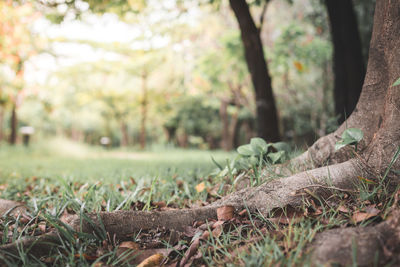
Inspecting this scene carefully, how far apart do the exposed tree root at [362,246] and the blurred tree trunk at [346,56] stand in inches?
130

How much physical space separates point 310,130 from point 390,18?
49.2ft

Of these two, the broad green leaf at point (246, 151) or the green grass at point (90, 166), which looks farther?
the green grass at point (90, 166)

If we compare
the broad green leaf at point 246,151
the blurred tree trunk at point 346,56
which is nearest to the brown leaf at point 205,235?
the broad green leaf at point 246,151

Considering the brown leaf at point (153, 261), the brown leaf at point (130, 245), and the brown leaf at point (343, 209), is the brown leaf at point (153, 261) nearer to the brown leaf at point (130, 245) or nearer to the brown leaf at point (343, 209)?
the brown leaf at point (130, 245)

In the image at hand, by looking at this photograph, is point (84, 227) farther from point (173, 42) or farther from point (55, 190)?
point (173, 42)

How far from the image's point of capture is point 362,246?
1005mm

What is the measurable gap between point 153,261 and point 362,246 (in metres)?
0.90

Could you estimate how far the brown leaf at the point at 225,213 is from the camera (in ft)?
5.13

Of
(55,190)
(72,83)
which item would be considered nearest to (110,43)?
(72,83)

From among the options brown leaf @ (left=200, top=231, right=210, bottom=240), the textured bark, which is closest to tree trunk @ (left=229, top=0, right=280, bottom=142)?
the textured bark

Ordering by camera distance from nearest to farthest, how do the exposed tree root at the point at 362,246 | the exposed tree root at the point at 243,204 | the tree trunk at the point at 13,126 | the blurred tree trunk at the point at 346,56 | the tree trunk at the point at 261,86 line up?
the exposed tree root at the point at 362,246, the exposed tree root at the point at 243,204, the blurred tree trunk at the point at 346,56, the tree trunk at the point at 261,86, the tree trunk at the point at 13,126

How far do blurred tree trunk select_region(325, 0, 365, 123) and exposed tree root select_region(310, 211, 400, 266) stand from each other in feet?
10.8

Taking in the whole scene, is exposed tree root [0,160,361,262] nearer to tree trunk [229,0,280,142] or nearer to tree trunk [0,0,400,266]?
tree trunk [0,0,400,266]

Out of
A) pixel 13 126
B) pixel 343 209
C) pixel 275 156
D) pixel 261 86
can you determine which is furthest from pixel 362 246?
pixel 13 126
